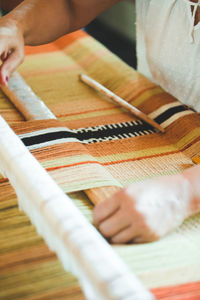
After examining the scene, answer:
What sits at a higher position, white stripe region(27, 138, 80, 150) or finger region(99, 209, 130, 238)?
finger region(99, 209, 130, 238)

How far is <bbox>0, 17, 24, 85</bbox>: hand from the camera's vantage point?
35.4 inches

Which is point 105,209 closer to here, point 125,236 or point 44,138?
point 125,236

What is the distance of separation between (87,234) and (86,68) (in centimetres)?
98

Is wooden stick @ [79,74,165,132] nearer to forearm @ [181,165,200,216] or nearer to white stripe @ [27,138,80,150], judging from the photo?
white stripe @ [27,138,80,150]

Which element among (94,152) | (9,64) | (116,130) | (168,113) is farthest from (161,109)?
(9,64)

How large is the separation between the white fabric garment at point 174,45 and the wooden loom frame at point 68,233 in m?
0.57

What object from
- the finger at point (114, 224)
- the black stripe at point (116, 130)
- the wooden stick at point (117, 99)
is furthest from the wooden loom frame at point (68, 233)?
the wooden stick at point (117, 99)

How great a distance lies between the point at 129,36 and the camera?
301 centimetres

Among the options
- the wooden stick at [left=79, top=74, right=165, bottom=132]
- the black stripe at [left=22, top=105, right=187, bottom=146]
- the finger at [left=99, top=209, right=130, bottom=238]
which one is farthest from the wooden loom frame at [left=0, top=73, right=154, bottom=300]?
the wooden stick at [left=79, top=74, right=165, bottom=132]

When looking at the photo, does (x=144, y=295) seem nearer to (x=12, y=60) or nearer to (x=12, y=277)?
(x=12, y=277)

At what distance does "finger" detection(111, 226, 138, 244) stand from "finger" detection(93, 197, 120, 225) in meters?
0.03

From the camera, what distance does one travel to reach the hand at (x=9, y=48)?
90 centimetres

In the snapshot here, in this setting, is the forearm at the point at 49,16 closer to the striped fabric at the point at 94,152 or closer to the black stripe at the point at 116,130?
the striped fabric at the point at 94,152

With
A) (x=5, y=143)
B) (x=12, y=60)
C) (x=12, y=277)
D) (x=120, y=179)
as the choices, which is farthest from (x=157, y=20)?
(x=12, y=277)
